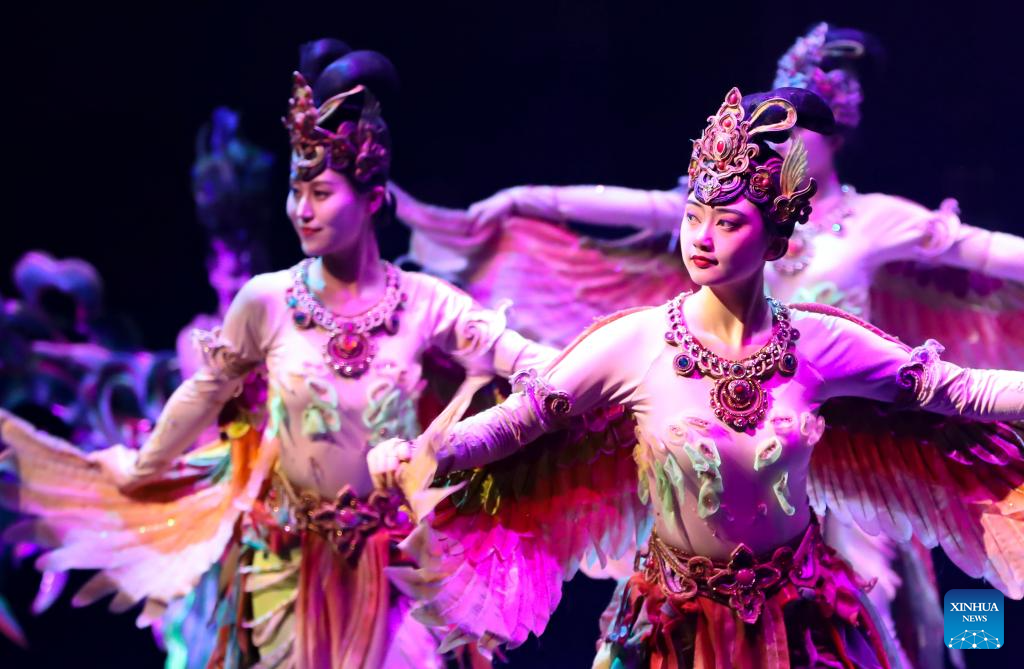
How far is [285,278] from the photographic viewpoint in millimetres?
2217

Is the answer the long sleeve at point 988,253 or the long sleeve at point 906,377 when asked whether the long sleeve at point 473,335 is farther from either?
the long sleeve at point 988,253

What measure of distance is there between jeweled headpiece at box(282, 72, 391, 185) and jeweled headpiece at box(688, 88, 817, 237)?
2.39ft

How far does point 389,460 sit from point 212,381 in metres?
0.75

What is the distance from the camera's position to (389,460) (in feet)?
5.36

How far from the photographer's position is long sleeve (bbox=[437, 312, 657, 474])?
5.42 ft

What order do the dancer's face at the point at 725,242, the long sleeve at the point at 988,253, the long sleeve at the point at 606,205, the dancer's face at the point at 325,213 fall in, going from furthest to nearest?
the long sleeve at the point at 606,205, the long sleeve at the point at 988,253, the dancer's face at the point at 325,213, the dancer's face at the point at 725,242

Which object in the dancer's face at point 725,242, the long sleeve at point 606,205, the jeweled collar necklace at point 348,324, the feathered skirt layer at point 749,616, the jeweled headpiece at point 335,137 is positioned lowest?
the feathered skirt layer at point 749,616

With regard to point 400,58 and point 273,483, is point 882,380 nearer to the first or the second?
point 273,483

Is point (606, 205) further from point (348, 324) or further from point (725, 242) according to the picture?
point (725, 242)

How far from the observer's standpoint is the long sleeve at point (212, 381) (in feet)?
7.26

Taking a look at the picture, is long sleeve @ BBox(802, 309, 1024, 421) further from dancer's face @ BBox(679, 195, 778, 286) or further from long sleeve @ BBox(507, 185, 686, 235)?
long sleeve @ BBox(507, 185, 686, 235)

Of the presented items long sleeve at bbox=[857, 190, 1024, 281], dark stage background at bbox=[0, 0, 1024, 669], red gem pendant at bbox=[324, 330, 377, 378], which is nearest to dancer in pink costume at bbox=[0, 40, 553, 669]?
red gem pendant at bbox=[324, 330, 377, 378]

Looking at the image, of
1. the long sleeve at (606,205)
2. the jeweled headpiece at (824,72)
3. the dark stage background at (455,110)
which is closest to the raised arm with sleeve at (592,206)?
the long sleeve at (606,205)

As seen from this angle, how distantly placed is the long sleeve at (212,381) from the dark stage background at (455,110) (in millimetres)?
680
